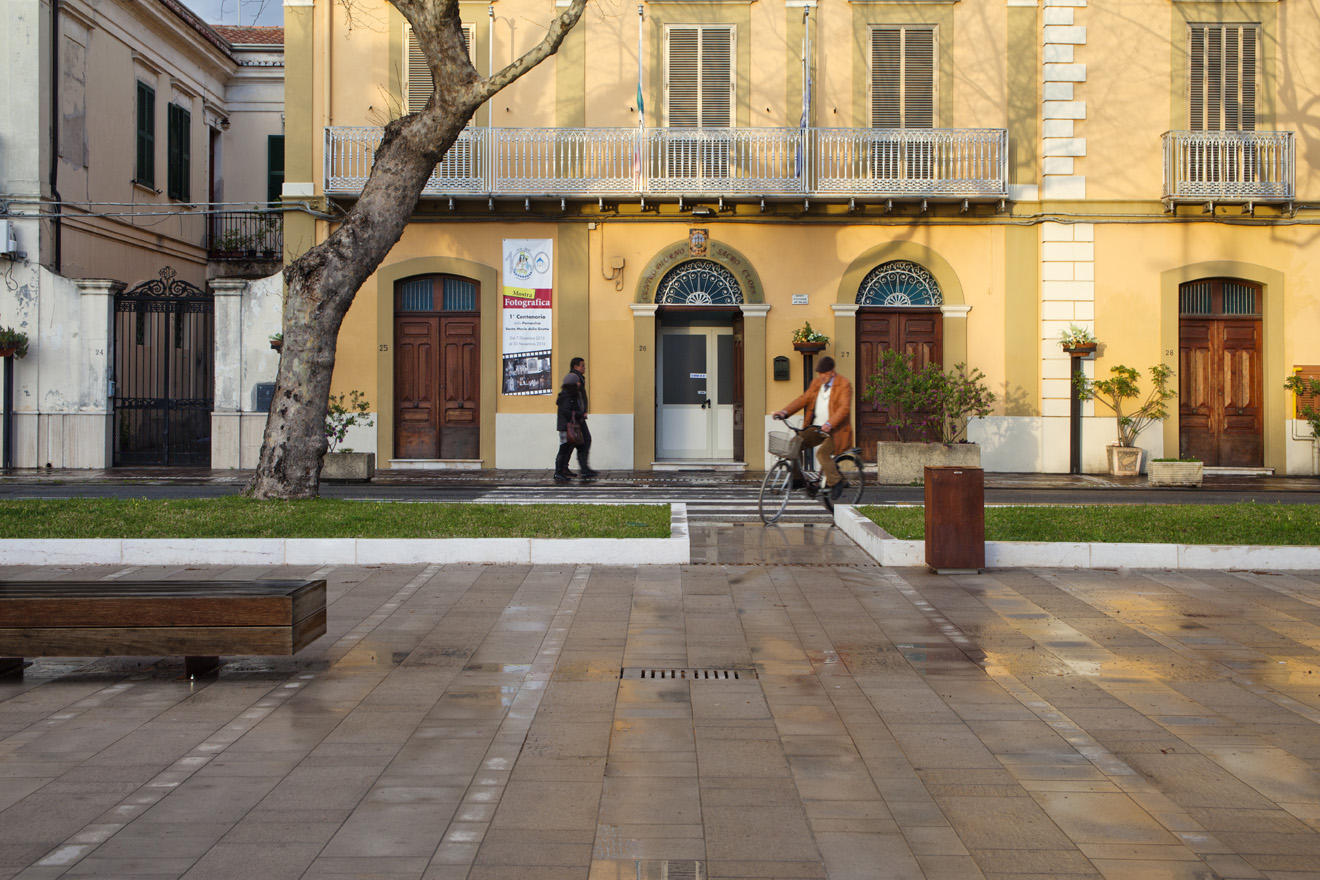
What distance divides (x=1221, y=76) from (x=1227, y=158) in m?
1.60

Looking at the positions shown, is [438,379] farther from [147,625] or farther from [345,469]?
[147,625]

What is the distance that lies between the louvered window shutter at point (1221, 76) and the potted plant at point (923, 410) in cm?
635

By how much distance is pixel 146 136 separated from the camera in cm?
2517

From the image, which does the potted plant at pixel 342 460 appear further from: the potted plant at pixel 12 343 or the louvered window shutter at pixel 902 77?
the louvered window shutter at pixel 902 77

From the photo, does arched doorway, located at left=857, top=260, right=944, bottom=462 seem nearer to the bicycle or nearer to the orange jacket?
the orange jacket

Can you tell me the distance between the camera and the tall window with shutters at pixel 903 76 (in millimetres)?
21344

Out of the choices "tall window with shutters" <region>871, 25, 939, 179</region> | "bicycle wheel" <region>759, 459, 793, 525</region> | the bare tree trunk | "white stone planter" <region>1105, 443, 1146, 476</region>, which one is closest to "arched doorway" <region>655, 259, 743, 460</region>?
"tall window with shutters" <region>871, 25, 939, 179</region>

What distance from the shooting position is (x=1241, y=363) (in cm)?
2150

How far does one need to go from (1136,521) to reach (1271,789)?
711 centimetres

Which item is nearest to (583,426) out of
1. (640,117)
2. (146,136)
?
(640,117)

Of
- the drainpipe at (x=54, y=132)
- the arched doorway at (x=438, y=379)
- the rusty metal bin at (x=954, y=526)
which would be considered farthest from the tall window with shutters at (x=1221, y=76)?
the drainpipe at (x=54, y=132)

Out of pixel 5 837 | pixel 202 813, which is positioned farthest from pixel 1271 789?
pixel 5 837

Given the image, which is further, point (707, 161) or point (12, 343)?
point (707, 161)

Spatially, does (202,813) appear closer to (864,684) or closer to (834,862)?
(834,862)
